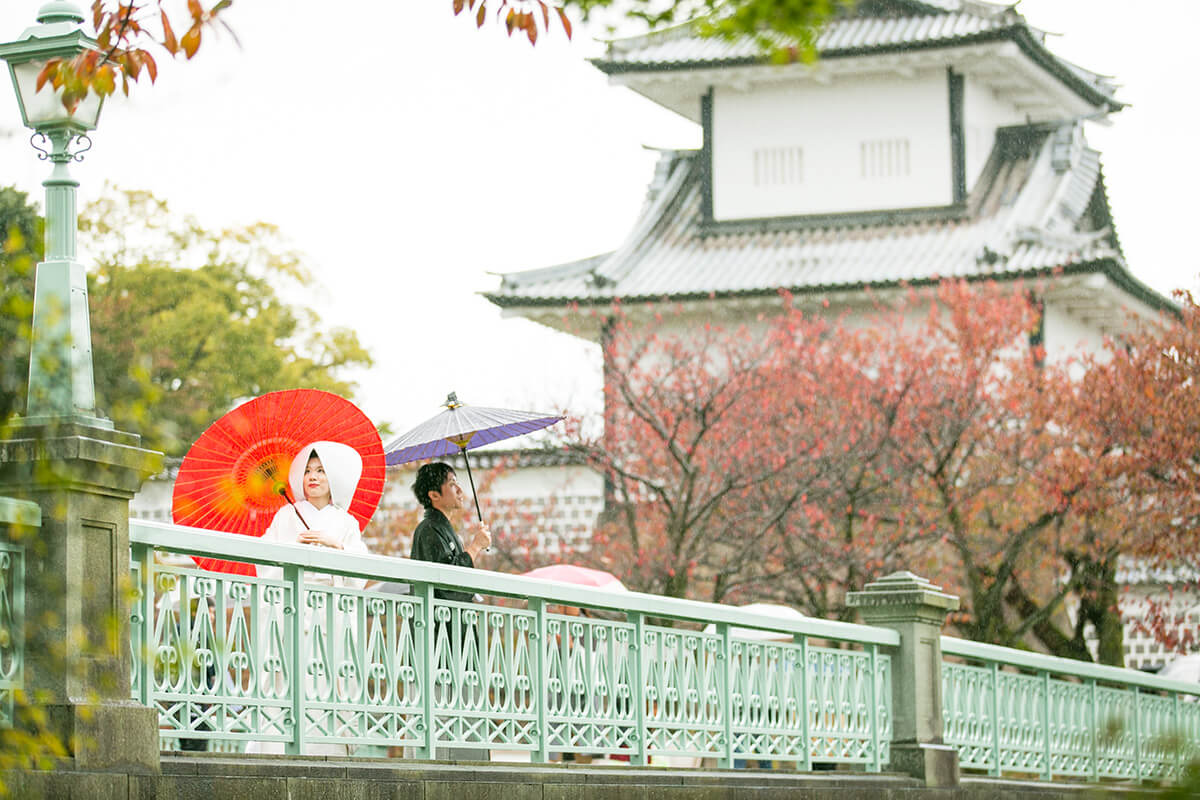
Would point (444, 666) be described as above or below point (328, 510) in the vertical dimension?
below

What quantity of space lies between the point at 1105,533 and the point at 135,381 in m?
17.4

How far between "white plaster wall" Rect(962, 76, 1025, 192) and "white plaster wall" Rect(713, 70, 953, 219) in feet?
1.14

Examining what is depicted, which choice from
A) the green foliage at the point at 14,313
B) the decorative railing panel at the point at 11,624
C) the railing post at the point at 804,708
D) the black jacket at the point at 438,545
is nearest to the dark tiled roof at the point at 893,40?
the railing post at the point at 804,708

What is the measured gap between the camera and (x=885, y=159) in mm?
32469

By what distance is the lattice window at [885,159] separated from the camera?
3219 cm

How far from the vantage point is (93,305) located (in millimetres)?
32562

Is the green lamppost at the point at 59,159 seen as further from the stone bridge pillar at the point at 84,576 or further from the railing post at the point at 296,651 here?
the railing post at the point at 296,651

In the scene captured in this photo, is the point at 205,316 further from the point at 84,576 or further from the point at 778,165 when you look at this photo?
the point at 84,576

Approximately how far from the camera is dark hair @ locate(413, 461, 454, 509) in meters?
9.30

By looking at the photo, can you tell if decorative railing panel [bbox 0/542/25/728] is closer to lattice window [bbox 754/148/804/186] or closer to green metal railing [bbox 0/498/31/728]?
green metal railing [bbox 0/498/31/728]

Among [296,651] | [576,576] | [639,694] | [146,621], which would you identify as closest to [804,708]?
[639,694]

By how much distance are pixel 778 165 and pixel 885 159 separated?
1.79 meters

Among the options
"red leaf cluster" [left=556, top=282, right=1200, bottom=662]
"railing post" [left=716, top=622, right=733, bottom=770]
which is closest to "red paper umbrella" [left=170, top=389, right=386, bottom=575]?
"railing post" [left=716, top=622, right=733, bottom=770]

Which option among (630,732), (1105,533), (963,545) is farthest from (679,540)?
(630,732)
